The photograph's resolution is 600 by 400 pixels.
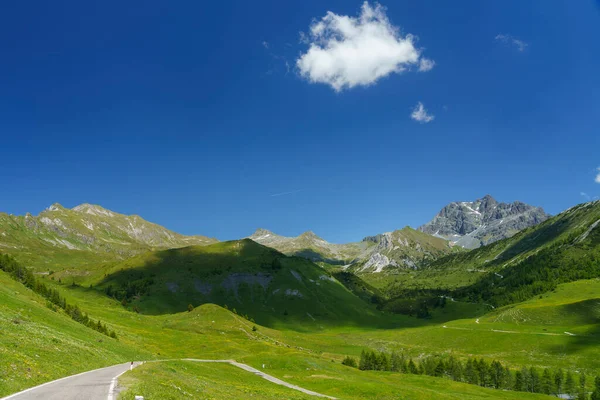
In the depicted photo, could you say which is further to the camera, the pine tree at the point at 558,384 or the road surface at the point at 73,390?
the pine tree at the point at 558,384

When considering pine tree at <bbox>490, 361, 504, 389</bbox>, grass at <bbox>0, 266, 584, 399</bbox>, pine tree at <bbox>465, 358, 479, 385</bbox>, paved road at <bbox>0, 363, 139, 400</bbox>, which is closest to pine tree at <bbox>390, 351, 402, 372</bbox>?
pine tree at <bbox>465, 358, 479, 385</bbox>

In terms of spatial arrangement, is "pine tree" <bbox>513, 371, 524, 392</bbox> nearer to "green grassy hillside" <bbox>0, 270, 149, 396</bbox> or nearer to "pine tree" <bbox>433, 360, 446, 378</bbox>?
"pine tree" <bbox>433, 360, 446, 378</bbox>

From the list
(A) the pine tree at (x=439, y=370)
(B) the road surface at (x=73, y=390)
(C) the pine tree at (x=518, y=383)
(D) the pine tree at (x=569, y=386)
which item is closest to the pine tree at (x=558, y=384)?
(D) the pine tree at (x=569, y=386)

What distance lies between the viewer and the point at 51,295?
110500 mm

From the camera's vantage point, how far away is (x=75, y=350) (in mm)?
45625

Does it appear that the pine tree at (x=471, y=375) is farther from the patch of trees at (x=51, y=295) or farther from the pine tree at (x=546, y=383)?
the patch of trees at (x=51, y=295)

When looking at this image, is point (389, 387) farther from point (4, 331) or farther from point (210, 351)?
point (4, 331)

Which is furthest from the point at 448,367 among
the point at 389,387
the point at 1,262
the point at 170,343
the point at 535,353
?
the point at 1,262

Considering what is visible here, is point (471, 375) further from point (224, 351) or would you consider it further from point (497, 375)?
point (224, 351)

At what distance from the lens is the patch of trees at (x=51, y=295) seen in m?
92.1

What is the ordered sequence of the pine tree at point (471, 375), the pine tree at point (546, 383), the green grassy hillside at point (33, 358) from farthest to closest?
1. the pine tree at point (471, 375)
2. the pine tree at point (546, 383)
3. the green grassy hillside at point (33, 358)

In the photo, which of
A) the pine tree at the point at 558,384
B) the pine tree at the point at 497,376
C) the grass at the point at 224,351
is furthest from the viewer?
the pine tree at the point at 497,376

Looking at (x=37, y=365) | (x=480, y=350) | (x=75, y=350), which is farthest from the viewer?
(x=480, y=350)

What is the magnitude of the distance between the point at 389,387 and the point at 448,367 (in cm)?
6819
